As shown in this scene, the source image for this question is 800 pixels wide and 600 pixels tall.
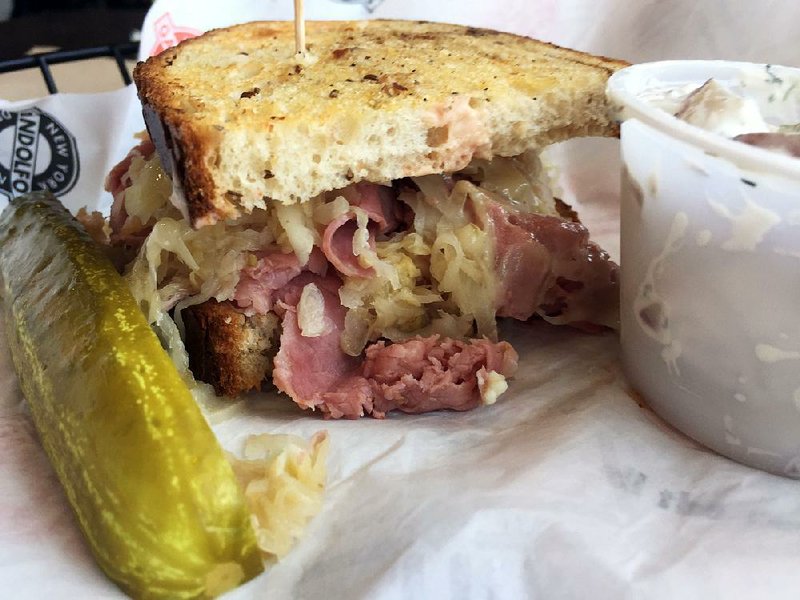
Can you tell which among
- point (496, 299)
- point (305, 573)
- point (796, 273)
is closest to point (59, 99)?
point (496, 299)

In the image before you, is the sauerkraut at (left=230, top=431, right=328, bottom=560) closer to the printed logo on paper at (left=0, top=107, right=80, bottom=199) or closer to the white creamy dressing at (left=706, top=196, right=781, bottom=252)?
the white creamy dressing at (left=706, top=196, right=781, bottom=252)

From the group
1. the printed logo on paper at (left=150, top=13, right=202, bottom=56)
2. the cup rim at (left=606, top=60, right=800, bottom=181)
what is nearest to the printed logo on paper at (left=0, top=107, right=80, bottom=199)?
the printed logo on paper at (left=150, top=13, right=202, bottom=56)

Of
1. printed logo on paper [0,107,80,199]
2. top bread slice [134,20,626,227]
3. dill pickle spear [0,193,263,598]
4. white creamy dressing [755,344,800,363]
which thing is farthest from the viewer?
printed logo on paper [0,107,80,199]

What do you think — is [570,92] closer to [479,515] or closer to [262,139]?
[262,139]

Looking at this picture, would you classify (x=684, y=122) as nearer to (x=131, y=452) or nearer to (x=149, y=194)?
(x=131, y=452)

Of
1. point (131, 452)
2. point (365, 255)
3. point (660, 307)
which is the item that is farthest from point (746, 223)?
point (131, 452)

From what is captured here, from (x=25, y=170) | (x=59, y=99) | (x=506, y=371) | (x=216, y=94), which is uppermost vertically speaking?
(x=216, y=94)

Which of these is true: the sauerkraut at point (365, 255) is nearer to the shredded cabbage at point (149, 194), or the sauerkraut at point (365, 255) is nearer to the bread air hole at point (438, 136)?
the shredded cabbage at point (149, 194)
